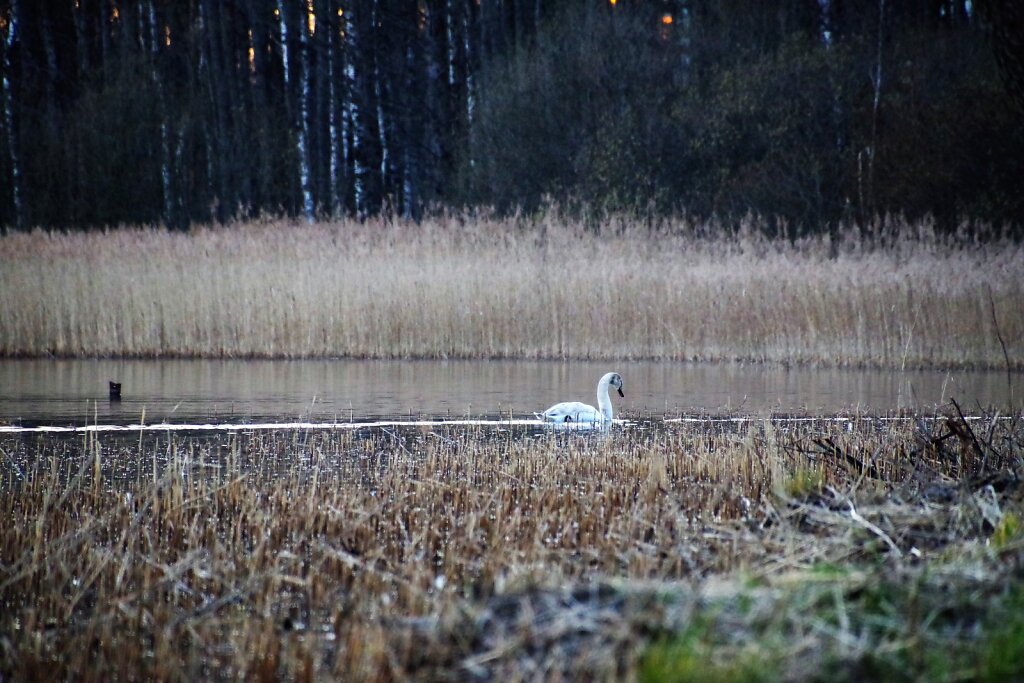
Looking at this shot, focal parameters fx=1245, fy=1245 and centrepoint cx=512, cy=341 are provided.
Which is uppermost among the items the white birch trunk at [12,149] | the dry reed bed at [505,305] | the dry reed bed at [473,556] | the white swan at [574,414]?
the white birch trunk at [12,149]

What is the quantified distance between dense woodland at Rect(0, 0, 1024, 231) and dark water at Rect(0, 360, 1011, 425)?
624 centimetres

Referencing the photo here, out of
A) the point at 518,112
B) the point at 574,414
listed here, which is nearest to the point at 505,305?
the point at 574,414

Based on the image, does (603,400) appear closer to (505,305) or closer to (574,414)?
(574,414)

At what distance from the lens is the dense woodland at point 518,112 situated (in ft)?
76.2

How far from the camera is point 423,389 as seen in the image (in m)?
11.2

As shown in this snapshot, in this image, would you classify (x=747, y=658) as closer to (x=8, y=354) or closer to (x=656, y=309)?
(x=656, y=309)

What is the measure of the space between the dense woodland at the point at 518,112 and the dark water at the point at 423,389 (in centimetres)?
624

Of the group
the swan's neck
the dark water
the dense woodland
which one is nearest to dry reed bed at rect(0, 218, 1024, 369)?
the dark water

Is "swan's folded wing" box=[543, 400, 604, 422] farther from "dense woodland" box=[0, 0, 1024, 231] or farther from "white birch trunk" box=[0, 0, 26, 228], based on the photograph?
"white birch trunk" box=[0, 0, 26, 228]

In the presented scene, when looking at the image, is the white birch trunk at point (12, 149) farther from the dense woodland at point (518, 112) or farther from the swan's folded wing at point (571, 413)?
the swan's folded wing at point (571, 413)

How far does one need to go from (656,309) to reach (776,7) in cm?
1627

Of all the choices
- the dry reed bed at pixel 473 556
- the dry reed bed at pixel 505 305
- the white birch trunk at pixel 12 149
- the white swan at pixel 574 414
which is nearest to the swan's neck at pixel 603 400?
the white swan at pixel 574 414

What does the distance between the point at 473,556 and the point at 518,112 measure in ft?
74.7

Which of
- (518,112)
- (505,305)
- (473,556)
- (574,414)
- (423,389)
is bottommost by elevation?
(473,556)
